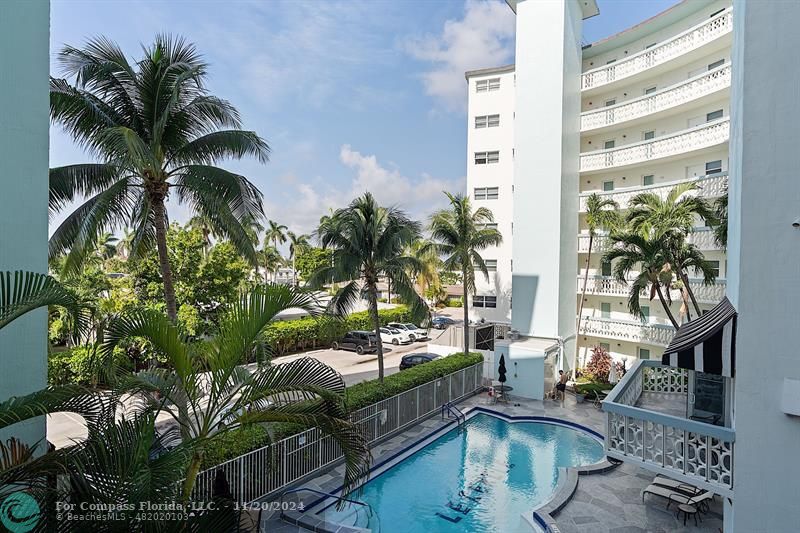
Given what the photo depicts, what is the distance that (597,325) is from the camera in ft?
69.9

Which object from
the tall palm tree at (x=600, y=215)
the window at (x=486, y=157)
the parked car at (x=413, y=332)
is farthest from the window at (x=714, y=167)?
the parked car at (x=413, y=332)

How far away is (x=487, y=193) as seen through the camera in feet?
91.8

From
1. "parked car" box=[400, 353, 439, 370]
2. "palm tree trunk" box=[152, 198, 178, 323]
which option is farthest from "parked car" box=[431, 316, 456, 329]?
"palm tree trunk" box=[152, 198, 178, 323]

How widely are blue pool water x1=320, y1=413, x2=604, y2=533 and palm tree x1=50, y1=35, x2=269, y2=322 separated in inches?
287

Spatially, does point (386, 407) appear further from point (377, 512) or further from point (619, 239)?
point (619, 239)

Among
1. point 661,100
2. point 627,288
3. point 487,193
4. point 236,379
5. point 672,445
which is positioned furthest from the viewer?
point 487,193

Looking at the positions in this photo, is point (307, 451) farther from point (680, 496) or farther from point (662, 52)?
point (662, 52)

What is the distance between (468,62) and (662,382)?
24.2 m

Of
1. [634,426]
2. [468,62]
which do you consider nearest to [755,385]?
[634,426]

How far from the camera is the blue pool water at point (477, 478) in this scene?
9.88 meters

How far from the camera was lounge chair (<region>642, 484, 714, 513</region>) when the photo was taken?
872 cm

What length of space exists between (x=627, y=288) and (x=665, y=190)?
5.02m

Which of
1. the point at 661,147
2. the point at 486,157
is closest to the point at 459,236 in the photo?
the point at 661,147

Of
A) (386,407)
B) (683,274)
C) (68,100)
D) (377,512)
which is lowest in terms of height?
(377,512)
